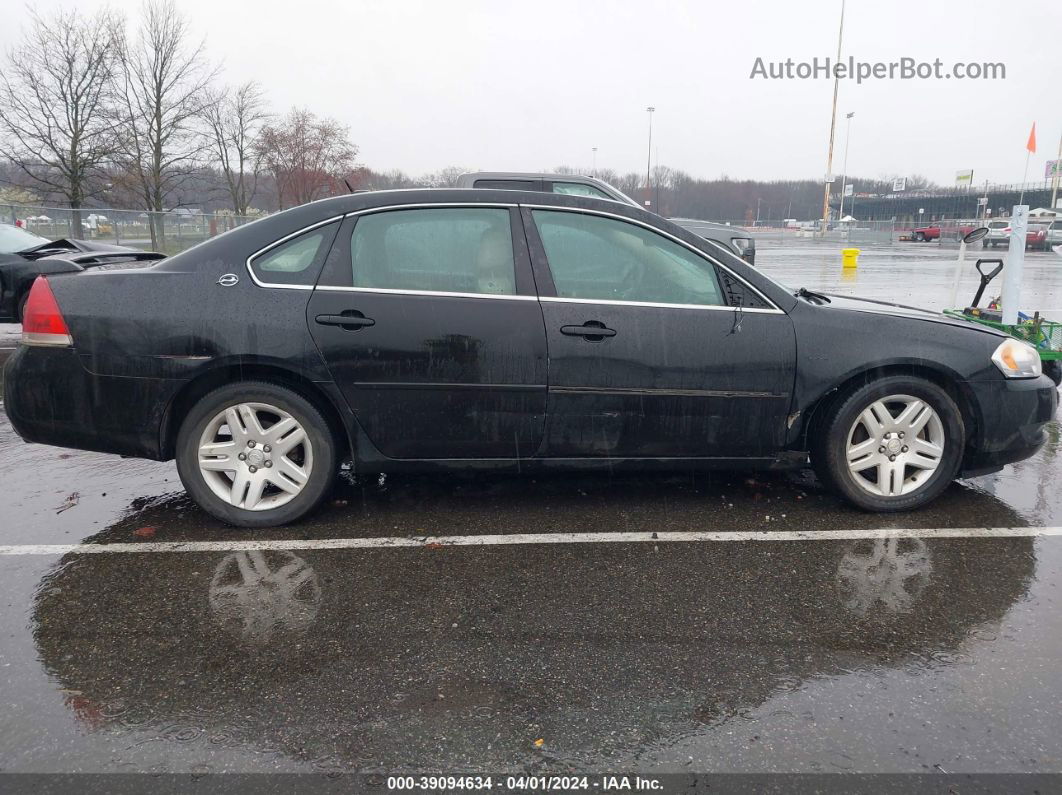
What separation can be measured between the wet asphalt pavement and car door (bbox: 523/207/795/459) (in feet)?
1.52

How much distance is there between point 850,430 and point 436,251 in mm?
2221

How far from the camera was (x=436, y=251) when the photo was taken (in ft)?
11.9

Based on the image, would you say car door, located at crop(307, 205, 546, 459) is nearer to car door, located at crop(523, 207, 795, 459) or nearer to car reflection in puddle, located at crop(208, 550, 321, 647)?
car door, located at crop(523, 207, 795, 459)

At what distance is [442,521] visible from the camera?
3764 mm

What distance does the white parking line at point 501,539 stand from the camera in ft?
11.3

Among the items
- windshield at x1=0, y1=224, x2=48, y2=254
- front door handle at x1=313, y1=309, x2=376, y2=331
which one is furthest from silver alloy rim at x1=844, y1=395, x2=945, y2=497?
windshield at x1=0, y1=224, x2=48, y2=254

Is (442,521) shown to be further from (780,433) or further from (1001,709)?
(1001,709)

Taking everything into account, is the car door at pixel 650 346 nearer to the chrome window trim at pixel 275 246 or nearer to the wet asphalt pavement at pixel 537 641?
the wet asphalt pavement at pixel 537 641

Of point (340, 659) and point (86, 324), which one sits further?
point (86, 324)

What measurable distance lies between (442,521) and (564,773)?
1.86 m

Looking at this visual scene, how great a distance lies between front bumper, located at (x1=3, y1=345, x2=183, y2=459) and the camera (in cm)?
351

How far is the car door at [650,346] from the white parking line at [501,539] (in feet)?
1.32

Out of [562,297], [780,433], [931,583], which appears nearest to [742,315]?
[780,433]

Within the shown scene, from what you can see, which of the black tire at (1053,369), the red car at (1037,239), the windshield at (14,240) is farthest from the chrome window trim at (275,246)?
the red car at (1037,239)
